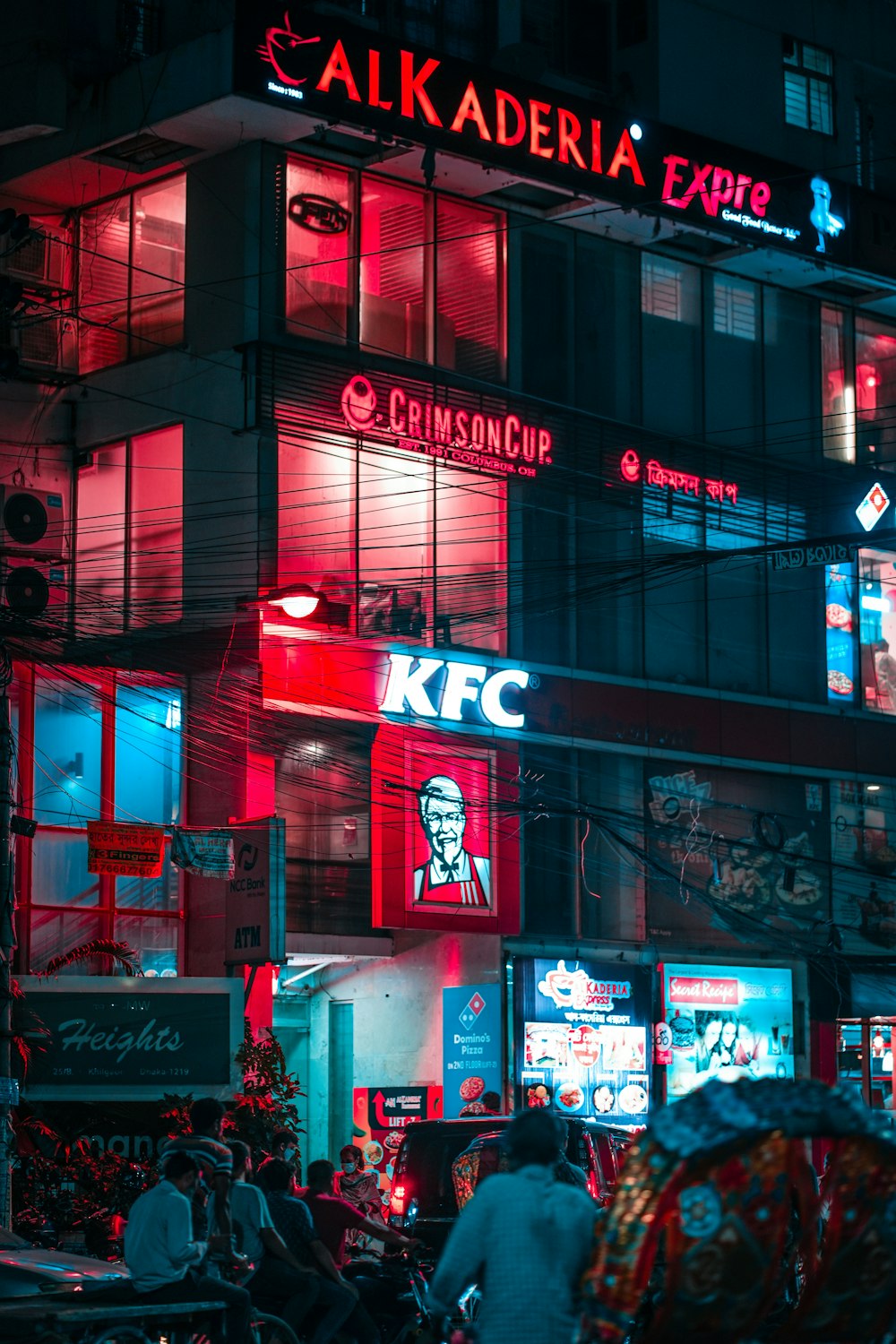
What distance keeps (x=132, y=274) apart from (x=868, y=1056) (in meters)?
17.3

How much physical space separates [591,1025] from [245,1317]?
1840 centimetres

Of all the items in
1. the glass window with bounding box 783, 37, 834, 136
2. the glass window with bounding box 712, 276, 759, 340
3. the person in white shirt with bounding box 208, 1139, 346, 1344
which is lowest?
the person in white shirt with bounding box 208, 1139, 346, 1344

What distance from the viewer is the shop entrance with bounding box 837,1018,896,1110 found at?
3316 cm

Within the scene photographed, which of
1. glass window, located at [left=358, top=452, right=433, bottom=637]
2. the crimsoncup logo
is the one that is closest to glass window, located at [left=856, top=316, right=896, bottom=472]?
the crimsoncup logo

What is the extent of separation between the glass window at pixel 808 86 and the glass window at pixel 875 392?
11.9 feet

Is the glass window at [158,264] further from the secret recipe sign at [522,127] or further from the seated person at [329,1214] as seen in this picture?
the seated person at [329,1214]

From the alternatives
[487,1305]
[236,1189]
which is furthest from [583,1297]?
[236,1189]

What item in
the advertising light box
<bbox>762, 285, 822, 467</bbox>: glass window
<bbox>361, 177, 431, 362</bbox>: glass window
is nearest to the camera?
<bbox>361, 177, 431, 362</bbox>: glass window

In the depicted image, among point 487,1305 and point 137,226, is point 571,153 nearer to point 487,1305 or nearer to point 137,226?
point 137,226

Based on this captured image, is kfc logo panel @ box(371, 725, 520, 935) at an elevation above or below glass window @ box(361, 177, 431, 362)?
below

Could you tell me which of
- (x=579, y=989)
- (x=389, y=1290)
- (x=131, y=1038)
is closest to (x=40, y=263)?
(x=131, y=1038)

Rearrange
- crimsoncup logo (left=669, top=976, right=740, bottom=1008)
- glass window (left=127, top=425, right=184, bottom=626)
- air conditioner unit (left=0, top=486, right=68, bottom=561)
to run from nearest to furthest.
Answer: air conditioner unit (left=0, top=486, right=68, bottom=561) → glass window (left=127, top=425, right=184, bottom=626) → crimsoncup logo (left=669, top=976, right=740, bottom=1008)

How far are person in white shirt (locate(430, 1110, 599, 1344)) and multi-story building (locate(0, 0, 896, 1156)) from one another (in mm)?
15531

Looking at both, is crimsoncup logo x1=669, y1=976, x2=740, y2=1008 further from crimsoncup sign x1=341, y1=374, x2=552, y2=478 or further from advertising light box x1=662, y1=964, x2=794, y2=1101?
crimsoncup sign x1=341, y1=374, x2=552, y2=478
